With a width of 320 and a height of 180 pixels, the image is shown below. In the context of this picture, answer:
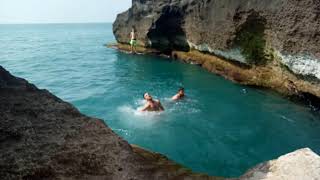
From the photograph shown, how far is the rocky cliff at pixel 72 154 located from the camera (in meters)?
4.73

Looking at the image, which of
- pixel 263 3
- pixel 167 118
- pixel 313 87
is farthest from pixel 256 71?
pixel 167 118

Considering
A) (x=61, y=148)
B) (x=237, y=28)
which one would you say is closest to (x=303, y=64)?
(x=237, y=28)

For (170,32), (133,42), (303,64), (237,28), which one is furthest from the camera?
(133,42)

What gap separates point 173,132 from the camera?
1598 centimetres

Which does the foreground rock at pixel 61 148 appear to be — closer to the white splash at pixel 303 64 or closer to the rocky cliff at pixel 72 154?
the rocky cliff at pixel 72 154

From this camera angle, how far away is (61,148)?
517 cm

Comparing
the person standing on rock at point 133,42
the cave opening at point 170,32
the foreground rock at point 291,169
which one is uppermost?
the foreground rock at point 291,169

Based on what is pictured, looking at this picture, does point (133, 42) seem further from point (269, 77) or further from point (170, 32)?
point (269, 77)

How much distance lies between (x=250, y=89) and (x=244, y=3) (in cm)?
617

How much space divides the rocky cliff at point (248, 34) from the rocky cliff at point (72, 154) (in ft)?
46.7

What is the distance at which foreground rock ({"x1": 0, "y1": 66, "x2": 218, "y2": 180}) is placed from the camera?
4707 mm

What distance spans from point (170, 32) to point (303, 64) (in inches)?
849

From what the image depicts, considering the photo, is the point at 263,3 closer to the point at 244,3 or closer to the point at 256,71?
the point at 244,3

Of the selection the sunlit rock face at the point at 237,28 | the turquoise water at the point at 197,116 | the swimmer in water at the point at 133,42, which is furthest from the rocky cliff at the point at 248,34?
the turquoise water at the point at 197,116
